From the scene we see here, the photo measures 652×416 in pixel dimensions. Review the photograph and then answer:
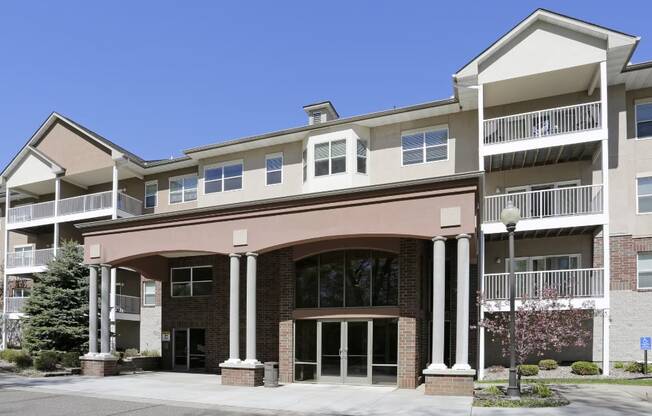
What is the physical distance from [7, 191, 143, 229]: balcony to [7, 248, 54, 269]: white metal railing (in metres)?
1.58

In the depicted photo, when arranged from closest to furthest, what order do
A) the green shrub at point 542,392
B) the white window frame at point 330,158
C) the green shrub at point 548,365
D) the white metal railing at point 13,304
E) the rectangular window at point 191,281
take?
the green shrub at point 542,392 → the green shrub at point 548,365 → the white window frame at point 330,158 → the rectangular window at point 191,281 → the white metal railing at point 13,304

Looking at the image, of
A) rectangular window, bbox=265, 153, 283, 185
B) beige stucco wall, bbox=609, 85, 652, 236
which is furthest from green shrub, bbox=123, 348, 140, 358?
beige stucco wall, bbox=609, 85, 652, 236

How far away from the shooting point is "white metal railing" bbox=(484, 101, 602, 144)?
1908 centimetres

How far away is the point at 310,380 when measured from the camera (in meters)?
18.1

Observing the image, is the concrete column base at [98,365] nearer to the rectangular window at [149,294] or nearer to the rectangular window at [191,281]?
the rectangular window at [191,281]

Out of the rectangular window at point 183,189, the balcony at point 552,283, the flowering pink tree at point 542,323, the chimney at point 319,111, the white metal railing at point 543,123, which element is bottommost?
the flowering pink tree at point 542,323

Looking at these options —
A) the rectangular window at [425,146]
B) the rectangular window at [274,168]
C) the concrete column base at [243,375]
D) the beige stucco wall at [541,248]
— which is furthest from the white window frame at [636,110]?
the concrete column base at [243,375]

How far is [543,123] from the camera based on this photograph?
2034 centimetres

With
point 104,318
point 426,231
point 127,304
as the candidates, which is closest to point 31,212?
point 127,304

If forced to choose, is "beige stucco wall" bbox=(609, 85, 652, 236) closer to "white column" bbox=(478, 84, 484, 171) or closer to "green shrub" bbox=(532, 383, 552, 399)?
"white column" bbox=(478, 84, 484, 171)

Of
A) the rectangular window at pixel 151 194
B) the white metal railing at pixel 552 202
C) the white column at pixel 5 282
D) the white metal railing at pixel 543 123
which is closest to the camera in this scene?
the white metal railing at pixel 552 202

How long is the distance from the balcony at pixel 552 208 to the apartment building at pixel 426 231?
63 millimetres

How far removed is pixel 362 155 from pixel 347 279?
6.45 metres

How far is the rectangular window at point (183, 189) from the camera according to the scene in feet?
91.7
